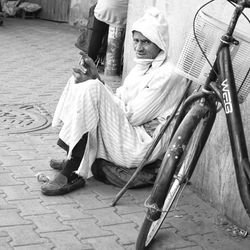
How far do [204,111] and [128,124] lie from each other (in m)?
1.04

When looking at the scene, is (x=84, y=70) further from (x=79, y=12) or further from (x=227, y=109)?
(x=79, y=12)

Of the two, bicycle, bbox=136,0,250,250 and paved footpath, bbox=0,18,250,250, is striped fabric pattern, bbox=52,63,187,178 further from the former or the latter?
bicycle, bbox=136,0,250,250

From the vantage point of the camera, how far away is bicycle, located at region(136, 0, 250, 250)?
3.06 metres

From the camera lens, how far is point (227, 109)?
3.12 meters

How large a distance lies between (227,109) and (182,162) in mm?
425

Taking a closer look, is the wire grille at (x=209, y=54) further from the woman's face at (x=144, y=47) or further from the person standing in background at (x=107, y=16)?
the person standing in background at (x=107, y=16)

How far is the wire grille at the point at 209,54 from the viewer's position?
3.40m

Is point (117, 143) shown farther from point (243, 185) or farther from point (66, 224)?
point (243, 185)

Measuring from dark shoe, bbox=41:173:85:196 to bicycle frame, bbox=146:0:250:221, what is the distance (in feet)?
3.42

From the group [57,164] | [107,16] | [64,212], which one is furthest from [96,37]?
[64,212]

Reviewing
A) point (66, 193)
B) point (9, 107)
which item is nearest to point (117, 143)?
point (66, 193)

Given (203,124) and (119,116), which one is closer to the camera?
(203,124)

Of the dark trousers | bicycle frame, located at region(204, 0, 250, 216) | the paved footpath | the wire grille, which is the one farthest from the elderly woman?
the dark trousers

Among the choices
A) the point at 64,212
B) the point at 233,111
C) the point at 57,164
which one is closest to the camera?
the point at 233,111
